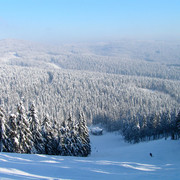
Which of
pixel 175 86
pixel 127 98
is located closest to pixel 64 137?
pixel 127 98

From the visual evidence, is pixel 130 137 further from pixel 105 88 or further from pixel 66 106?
pixel 105 88

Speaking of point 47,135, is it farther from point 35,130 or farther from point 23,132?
point 23,132

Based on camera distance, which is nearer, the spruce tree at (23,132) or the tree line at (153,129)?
the spruce tree at (23,132)

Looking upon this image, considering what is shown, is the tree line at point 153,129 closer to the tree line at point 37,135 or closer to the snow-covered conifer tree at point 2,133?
the tree line at point 37,135

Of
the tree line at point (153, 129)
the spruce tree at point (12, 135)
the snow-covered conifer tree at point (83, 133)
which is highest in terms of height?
the spruce tree at point (12, 135)

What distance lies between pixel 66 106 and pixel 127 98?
42292mm

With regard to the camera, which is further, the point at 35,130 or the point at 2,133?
the point at 35,130

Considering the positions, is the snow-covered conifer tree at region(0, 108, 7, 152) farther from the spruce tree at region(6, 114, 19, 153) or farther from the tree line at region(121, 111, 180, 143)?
the tree line at region(121, 111, 180, 143)

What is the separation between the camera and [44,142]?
29.7 meters

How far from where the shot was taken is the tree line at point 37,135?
80.7 ft

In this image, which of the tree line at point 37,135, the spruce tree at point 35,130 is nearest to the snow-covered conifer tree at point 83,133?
the tree line at point 37,135

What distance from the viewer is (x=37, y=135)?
28.0m

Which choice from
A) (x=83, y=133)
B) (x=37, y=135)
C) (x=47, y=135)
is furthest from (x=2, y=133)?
(x=83, y=133)

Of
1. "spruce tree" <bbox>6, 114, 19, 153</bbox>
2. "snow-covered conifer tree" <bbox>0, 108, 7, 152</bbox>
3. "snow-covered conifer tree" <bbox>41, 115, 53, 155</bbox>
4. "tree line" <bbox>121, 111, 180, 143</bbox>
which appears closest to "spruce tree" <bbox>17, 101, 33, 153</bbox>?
"spruce tree" <bbox>6, 114, 19, 153</bbox>
